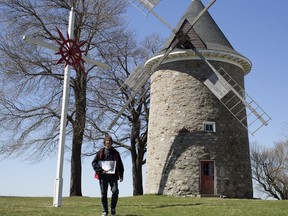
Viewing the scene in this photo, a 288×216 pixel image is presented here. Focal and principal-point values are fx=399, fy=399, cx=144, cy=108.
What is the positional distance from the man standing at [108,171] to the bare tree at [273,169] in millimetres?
32887

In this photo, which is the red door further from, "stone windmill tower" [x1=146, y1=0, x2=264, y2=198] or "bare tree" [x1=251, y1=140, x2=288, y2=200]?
"bare tree" [x1=251, y1=140, x2=288, y2=200]

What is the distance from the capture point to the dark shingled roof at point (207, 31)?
2077cm

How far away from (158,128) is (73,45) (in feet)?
30.8

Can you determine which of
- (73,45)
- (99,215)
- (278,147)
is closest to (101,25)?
Result: (73,45)

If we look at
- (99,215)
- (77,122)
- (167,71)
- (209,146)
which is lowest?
(99,215)

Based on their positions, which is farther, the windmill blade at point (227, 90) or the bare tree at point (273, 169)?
the bare tree at point (273, 169)

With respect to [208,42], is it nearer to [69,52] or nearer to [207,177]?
[207,177]

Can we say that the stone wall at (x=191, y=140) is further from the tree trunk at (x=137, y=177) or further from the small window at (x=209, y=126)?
the tree trunk at (x=137, y=177)

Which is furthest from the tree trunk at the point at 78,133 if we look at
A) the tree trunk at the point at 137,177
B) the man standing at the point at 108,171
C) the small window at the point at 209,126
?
the man standing at the point at 108,171

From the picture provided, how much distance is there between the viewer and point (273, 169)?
40.8 meters

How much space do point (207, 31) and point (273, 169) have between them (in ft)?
78.3

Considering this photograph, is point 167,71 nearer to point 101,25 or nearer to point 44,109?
point 101,25

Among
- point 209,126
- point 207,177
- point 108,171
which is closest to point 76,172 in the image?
point 207,177

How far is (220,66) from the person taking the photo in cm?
2048
